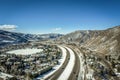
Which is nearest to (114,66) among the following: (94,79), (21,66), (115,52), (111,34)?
(94,79)

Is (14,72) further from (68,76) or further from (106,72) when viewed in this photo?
(106,72)

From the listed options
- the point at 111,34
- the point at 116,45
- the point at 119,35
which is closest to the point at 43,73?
the point at 116,45

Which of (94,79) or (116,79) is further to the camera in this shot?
(116,79)

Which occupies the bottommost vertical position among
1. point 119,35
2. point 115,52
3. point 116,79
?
point 116,79

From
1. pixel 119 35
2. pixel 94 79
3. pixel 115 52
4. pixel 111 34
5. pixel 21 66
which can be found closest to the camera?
pixel 94 79

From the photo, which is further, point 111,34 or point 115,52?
point 111,34

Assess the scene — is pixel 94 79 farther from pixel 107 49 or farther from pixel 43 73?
pixel 107 49

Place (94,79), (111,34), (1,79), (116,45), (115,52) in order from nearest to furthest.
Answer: (1,79)
(94,79)
(115,52)
(116,45)
(111,34)

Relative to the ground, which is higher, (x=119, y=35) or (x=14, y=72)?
(x=119, y=35)

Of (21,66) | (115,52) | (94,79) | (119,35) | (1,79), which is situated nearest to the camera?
(1,79)
